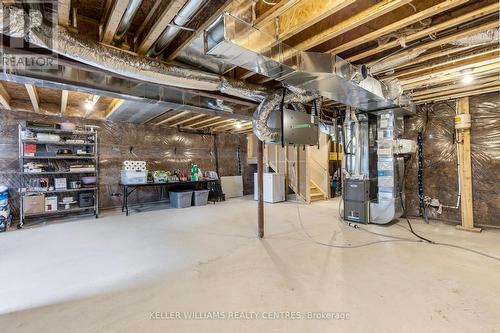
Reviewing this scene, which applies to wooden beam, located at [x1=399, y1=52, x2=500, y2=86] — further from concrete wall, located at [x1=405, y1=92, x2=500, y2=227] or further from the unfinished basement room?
concrete wall, located at [x1=405, y1=92, x2=500, y2=227]

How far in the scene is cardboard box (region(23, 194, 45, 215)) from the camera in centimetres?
430

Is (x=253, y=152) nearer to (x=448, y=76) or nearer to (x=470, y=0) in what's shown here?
(x=448, y=76)

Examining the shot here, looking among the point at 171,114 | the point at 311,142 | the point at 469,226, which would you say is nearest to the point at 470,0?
the point at 311,142

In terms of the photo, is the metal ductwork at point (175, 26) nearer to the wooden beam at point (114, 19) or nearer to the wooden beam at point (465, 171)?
the wooden beam at point (114, 19)

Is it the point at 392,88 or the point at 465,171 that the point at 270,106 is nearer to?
the point at 392,88

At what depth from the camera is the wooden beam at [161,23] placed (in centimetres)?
163

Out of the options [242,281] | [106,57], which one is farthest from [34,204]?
[242,281]

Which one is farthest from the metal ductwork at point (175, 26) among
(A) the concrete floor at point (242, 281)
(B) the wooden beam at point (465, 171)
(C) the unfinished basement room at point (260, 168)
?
(B) the wooden beam at point (465, 171)

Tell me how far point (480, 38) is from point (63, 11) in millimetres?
3379

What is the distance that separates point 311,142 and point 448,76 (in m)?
1.91

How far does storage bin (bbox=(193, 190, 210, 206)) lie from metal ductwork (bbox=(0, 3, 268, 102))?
12.9 ft

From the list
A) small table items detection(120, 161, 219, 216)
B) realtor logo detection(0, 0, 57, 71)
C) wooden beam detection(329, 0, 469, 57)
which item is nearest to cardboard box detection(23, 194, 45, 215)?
small table items detection(120, 161, 219, 216)

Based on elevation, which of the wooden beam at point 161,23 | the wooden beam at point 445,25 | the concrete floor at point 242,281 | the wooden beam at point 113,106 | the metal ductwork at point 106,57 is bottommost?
the concrete floor at point 242,281

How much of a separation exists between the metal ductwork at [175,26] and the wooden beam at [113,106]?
211 centimetres
